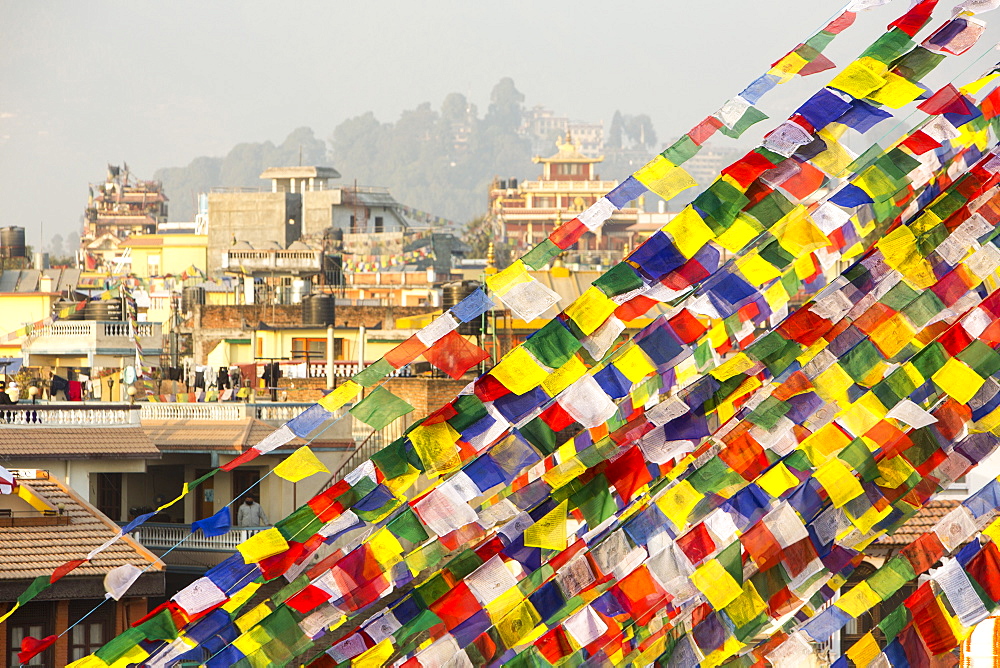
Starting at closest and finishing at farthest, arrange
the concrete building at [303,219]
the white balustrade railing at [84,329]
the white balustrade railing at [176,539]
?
the white balustrade railing at [176,539] < the white balustrade railing at [84,329] < the concrete building at [303,219]

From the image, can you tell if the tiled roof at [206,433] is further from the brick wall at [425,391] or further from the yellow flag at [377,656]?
the yellow flag at [377,656]

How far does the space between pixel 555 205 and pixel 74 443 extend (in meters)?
95.9

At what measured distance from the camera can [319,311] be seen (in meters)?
33.4

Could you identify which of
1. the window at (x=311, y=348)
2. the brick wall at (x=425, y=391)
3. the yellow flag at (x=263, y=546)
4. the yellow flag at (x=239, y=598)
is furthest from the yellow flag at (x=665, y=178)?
the window at (x=311, y=348)

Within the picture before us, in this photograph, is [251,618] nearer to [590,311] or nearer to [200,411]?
[590,311]

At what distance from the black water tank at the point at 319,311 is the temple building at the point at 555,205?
69366 millimetres

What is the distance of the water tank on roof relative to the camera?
224ft

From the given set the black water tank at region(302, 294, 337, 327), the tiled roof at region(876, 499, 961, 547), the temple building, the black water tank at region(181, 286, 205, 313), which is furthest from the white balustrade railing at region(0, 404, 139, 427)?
the temple building

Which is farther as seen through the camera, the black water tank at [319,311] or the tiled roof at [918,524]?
the black water tank at [319,311]

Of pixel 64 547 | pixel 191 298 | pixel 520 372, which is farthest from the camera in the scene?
pixel 191 298

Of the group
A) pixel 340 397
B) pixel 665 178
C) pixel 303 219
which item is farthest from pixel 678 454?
pixel 303 219

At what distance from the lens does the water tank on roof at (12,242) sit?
6826 centimetres

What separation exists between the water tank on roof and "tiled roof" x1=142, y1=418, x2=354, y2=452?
5099cm

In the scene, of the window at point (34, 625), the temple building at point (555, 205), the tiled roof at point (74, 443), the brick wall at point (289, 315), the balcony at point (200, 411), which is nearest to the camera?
the window at point (34, 625)
